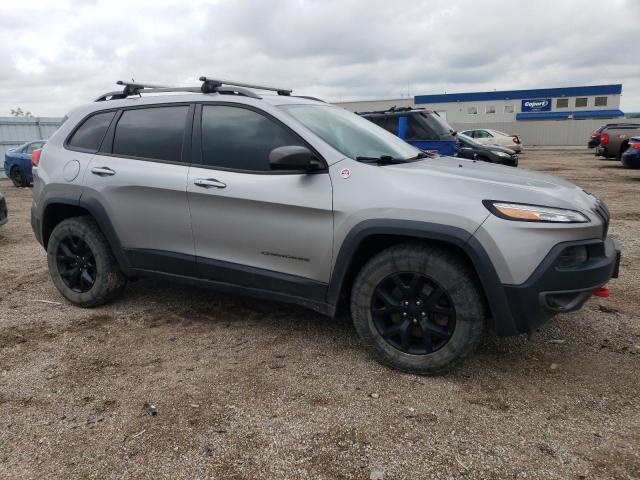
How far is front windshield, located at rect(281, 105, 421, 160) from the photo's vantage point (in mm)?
3434

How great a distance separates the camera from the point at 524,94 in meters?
50.7

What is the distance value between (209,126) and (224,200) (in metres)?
0.61

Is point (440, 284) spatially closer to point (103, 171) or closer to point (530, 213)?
point (530, 213)

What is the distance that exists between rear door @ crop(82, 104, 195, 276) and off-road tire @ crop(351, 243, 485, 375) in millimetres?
1395

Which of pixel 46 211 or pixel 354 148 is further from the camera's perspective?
pixel 46 211

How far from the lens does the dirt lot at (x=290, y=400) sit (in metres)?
2.40

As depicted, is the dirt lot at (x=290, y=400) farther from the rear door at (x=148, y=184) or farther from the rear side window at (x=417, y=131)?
the rear side window at (x=417, y=131)

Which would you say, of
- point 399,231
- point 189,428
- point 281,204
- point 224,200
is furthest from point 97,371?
Result: point 399,231

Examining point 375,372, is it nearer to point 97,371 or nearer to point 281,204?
point 281,204

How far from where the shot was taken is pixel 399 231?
9.78 ft

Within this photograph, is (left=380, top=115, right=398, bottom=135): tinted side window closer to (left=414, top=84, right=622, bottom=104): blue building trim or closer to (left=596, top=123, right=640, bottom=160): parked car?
(left=596, top=123, right=640, bottom=160): parked car

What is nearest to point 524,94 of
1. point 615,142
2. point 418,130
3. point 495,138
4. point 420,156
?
point 495,138

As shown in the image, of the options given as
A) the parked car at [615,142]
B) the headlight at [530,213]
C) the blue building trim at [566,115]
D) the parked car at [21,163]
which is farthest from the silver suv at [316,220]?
the blue building trim at [566,115]

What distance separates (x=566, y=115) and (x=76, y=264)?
53.6m
